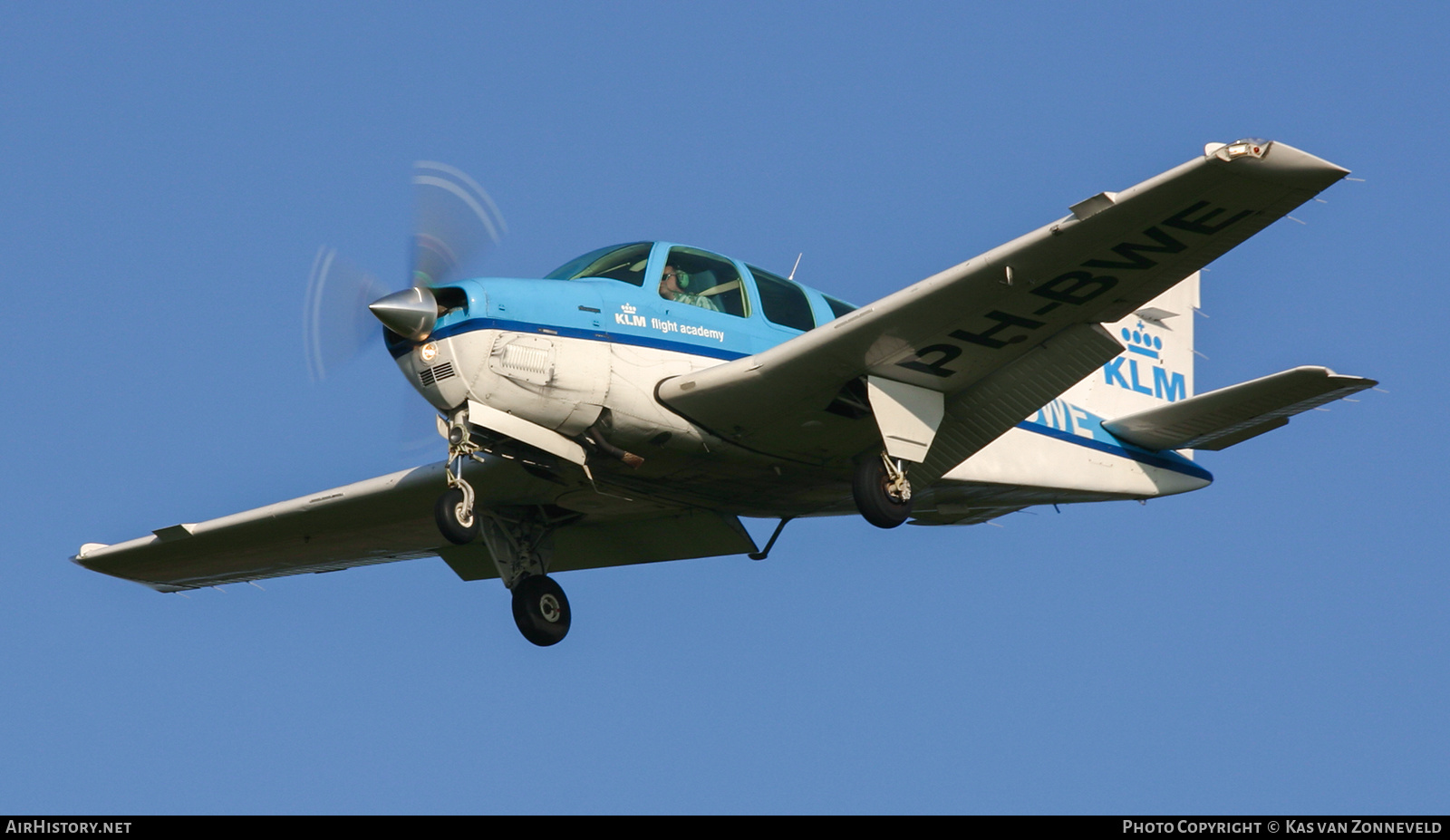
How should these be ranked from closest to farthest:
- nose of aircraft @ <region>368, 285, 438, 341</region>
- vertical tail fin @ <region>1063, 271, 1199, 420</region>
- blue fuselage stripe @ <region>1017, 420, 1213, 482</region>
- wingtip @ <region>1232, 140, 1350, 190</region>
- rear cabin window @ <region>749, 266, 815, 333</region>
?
1. wingtip @ <region>1232, 140, 1350, 190</region>
2. nose of aircraft @ <region>368, 285, 438, 341</region>
3. rear cabin window @ <region>749, 266, 815, 333</region>
4. blue fuselage stripe @ <region>1017, 420, 1213, 482</region>
5. vertical tail fin @ <region>1063, 271, 1199, 420</region>

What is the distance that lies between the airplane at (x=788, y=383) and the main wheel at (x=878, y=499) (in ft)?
0.06

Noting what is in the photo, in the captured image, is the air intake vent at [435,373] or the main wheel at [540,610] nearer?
the air intake vent at [435,373]

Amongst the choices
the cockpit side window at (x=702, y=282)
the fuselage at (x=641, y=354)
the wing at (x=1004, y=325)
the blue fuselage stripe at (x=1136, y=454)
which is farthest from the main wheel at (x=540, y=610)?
the blue fuselage stripe at (x=1136, y=454)

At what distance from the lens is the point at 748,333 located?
14.4m

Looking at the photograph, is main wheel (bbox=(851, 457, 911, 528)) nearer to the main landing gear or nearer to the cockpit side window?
the cockpit side window

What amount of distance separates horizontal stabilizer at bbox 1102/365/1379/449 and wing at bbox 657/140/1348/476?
1.87 m

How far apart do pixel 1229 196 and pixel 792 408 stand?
4168 millimetres

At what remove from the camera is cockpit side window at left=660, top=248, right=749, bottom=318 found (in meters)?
14.1

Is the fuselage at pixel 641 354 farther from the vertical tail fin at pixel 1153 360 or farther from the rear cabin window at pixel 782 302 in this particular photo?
the vertical tail fin at pixel 1153 360

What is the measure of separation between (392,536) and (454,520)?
4.31m

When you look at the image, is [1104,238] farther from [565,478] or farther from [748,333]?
[565,478]

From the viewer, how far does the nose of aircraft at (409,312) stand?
42.5 feet

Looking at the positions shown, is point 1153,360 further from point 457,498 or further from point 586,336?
point 457,498

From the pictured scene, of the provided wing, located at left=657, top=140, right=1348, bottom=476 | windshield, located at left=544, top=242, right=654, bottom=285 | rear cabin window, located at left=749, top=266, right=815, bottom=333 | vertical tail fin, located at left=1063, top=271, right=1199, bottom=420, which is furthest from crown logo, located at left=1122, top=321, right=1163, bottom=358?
windshield, located at left=544, top=242, right=654, bottom=285
